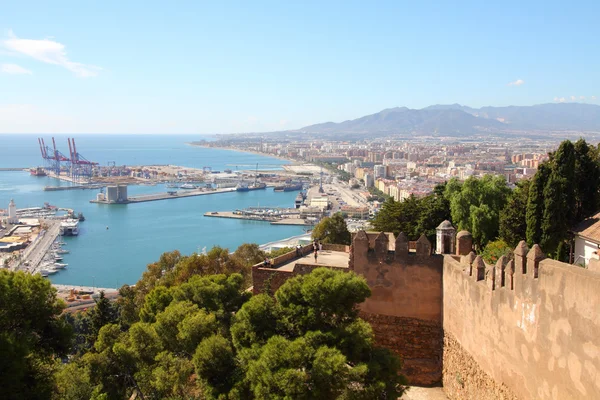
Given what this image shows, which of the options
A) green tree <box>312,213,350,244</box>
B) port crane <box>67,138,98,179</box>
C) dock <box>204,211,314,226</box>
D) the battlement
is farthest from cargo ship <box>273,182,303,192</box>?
the battlement

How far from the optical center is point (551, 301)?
5.37 m

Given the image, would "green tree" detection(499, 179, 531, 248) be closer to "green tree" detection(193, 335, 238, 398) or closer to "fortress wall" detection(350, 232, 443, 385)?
"fortress wall" detection(350, 232, 443, 385)

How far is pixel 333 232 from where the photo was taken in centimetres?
2206

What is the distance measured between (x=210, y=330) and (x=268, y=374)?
7.10 ft

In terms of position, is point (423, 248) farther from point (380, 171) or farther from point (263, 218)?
point (380, 171)

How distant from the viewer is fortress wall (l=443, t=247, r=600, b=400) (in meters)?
4.90

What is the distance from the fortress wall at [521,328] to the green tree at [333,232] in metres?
13.4

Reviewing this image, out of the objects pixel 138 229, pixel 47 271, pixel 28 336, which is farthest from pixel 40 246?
pixel 28 336

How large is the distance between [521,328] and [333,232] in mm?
16105

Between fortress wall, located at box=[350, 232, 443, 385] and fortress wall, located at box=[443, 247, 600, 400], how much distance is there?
33 centimetres

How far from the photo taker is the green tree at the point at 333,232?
2188 cm

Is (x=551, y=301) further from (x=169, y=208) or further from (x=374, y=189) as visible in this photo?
(x=374, y=189)

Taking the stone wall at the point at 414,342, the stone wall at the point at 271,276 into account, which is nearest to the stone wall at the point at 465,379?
the stone wall at the point at 414,342

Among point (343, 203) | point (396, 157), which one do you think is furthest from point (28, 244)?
point (396, 157)
